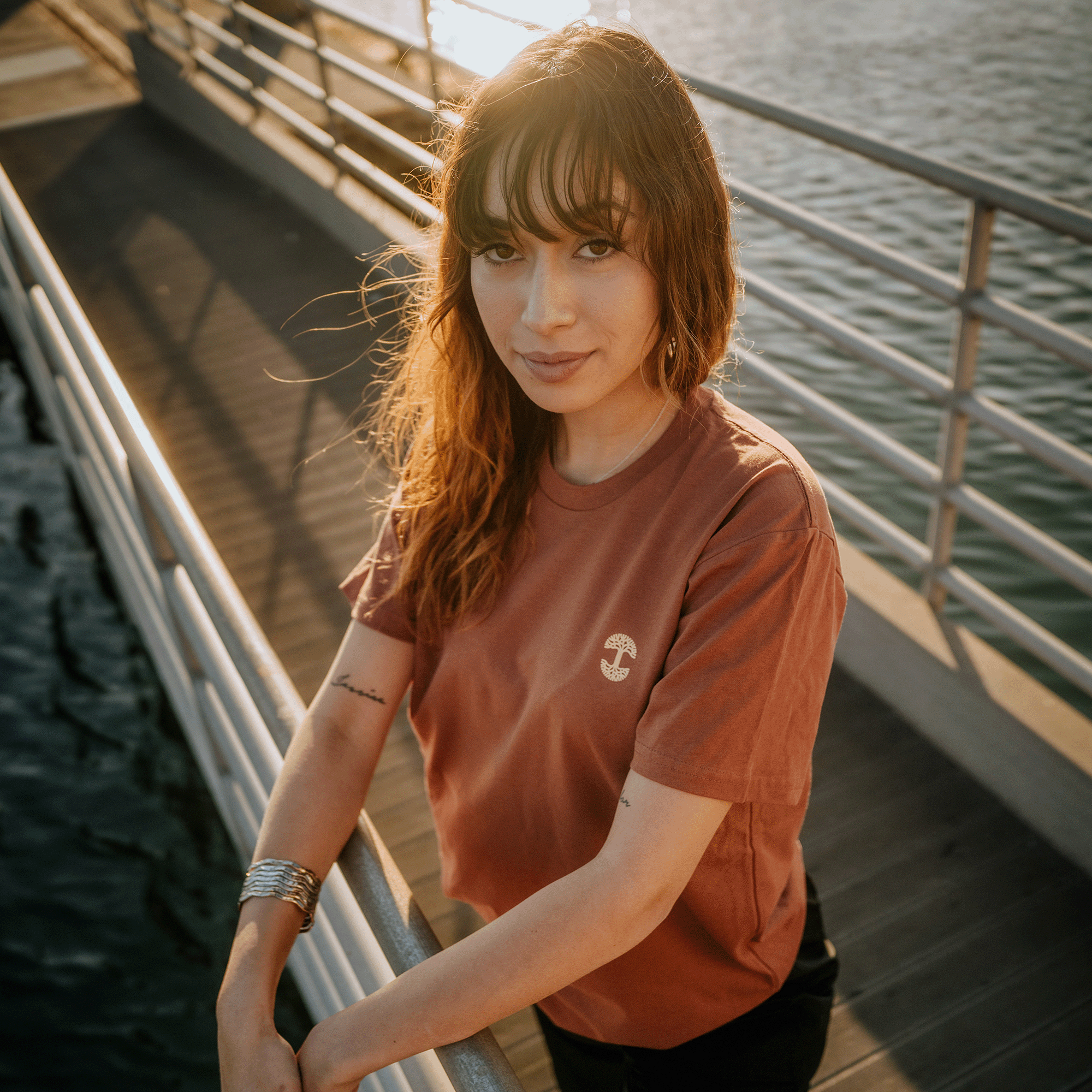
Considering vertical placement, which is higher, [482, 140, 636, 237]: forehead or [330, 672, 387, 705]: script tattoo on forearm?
[482, 140, 636, 237]: forehead

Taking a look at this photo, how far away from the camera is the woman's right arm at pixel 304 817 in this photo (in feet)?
3.37

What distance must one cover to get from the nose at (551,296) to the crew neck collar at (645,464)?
0.49 ft

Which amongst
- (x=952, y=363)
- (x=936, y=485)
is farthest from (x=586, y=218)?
Answer: (x=952, y=363)

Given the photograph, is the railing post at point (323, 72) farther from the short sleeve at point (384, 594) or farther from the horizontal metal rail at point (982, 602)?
the short sleeve at point (384, 594)

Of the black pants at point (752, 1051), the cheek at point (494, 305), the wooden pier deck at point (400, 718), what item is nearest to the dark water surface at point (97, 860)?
the wooden pier deck at point (400, 718)

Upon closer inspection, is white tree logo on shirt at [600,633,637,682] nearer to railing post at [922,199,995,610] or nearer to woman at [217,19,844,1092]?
woman at [217,19,844,1092]

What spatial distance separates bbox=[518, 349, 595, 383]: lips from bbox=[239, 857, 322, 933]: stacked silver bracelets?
62 cm

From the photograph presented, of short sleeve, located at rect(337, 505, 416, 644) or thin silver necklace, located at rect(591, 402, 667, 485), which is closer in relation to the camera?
thin silver necklace, located at rect(591, 402, 667, 485)

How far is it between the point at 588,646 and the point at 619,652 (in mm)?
39

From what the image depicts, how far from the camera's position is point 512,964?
930 millimetres

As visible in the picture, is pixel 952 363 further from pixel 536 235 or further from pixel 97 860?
pixel 97 860

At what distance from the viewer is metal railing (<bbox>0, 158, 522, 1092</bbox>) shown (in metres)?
0.99

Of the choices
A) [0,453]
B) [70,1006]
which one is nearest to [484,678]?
[70,1006]

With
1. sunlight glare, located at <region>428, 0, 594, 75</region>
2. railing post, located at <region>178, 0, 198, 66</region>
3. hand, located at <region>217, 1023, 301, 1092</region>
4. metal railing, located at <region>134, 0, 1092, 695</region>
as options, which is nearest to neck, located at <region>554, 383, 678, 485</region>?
hand, located at <region>217, 1023, 301, 1092</region>
